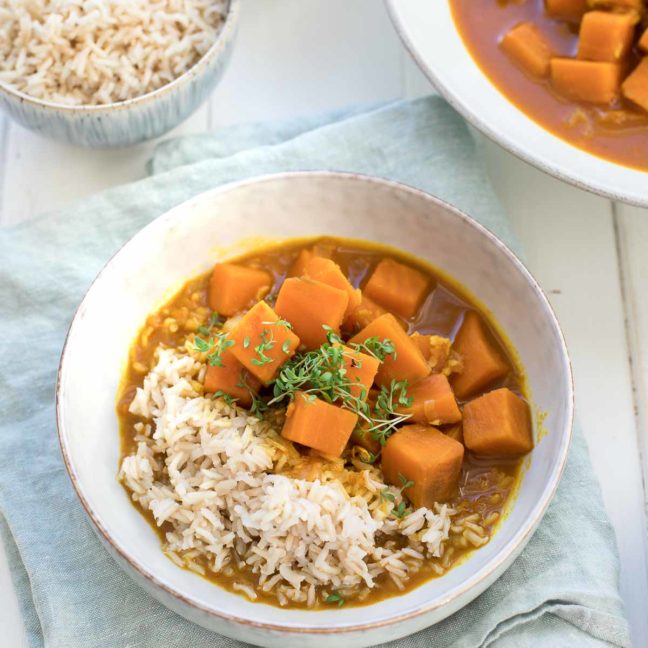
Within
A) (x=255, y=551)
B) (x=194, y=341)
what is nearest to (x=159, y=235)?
(x=194, y=341)

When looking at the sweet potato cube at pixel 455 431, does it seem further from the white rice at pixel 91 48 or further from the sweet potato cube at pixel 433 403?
the white rice at pixel 91 48

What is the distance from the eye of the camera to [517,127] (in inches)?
126

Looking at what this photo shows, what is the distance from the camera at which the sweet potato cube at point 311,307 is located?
2.75 metres

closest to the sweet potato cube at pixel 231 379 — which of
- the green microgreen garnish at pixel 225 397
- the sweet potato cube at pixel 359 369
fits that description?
the green microgreen garnish at pixel 225 397

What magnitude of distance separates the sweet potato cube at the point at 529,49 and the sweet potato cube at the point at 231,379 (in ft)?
4.89

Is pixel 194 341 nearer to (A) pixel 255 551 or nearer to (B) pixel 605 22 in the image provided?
(A) pixel 255 551

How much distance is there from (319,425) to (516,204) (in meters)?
1.42

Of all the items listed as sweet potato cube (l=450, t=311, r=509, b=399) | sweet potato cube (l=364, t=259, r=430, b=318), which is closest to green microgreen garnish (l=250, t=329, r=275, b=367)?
sweet potato cube (l=364, t=259, r=430, b=318)

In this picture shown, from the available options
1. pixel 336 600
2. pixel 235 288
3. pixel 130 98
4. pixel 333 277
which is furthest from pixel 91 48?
pixel 336 600

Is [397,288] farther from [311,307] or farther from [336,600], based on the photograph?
[336,600]

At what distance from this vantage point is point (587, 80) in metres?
3.33

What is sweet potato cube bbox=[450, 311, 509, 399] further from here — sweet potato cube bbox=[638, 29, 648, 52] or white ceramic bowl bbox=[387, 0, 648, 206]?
sweet potato cube bbox=[638, 29, 648, 52]

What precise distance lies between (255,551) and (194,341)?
27.0 inches

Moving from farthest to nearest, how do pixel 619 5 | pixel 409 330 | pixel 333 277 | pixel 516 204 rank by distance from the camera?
pixel 516 204 < pixel 619 5 < pixel 409 330 < pixel 333 277
